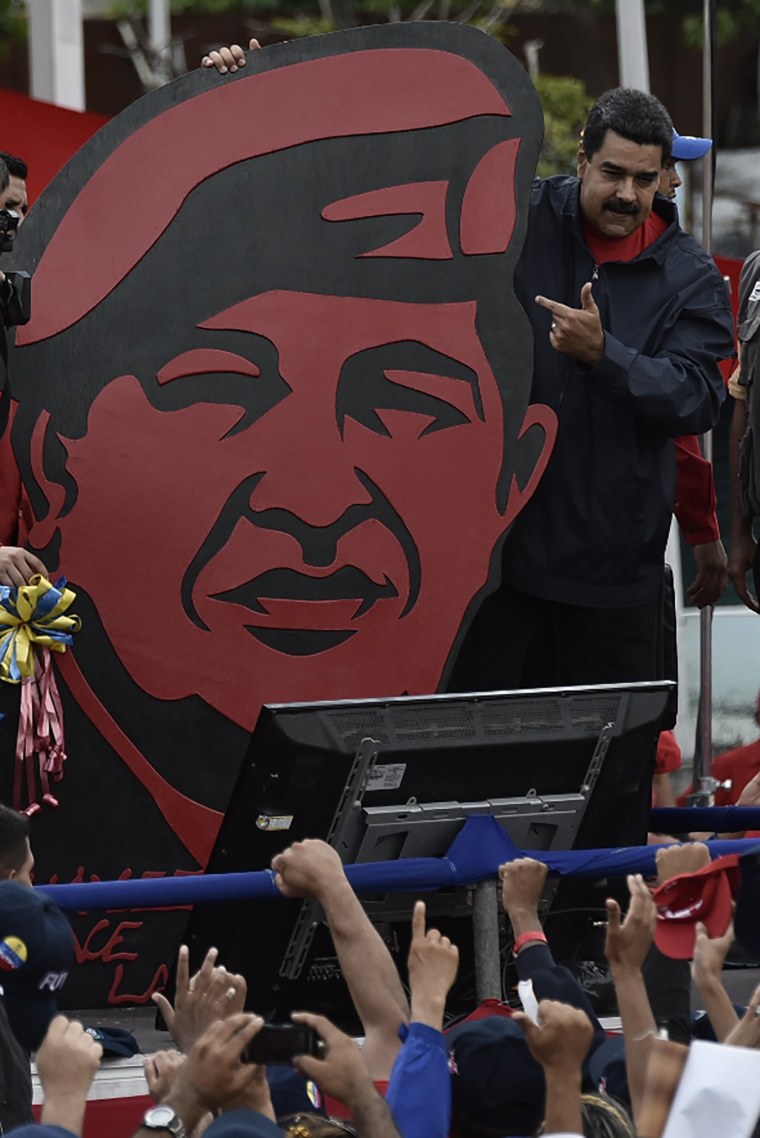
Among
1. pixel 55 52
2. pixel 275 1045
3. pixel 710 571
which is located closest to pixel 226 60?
pixel 710 571

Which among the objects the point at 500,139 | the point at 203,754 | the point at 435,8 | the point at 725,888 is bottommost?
the point at 435,8

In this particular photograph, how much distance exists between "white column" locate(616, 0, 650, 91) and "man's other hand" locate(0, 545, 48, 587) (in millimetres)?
4930

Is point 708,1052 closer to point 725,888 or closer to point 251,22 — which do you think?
point 725,888

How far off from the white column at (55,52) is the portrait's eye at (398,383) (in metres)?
4.18

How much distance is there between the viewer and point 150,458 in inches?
174

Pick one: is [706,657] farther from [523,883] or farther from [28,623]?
[523,883]

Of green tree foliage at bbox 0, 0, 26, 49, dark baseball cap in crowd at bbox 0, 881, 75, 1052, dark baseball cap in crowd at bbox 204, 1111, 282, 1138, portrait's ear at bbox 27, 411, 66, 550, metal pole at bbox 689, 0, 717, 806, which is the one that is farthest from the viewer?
green tree foliage at bbox 0, 0, 26, 49

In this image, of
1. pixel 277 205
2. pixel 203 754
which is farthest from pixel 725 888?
pixel 277 205

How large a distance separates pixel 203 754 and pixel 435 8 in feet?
58.2

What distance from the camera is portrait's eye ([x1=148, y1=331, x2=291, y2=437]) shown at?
4422 mm

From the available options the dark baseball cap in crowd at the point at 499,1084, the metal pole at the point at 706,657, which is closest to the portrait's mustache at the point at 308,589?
the metal pole at the point at 706,657

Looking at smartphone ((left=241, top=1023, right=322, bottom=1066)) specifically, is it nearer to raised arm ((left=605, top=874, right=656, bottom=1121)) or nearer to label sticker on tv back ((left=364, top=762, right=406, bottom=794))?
raised arm ((left=605, top=874, right=656, bottom=1121))

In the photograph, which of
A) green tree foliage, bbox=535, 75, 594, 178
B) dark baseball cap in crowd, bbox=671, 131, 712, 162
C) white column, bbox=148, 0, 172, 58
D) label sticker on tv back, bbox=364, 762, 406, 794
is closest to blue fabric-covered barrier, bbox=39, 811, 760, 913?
label sticker on tv back, bbox=364, 762, 406, 794

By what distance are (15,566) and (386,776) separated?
0.92m
